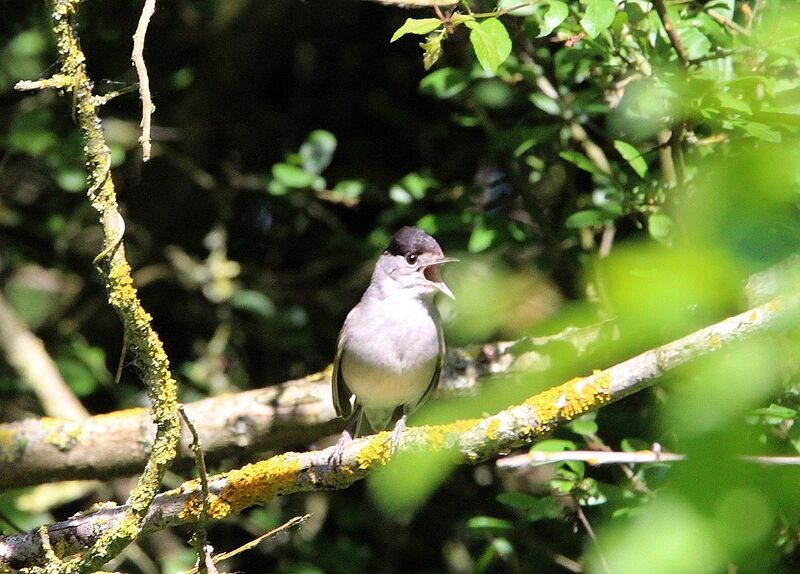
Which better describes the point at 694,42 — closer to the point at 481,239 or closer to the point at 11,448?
the point at 481,239

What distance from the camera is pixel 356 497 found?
5.37 metres

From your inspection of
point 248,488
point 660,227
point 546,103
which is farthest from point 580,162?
point 248,488

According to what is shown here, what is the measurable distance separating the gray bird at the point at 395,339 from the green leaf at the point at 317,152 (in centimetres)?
53

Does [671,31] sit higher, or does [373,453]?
[671,31]

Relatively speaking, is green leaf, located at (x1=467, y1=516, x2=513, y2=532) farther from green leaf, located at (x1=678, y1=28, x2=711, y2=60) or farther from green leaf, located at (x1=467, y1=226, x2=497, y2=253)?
green leaf, located at (x1=678, y1=28, x2=711, y2=60)

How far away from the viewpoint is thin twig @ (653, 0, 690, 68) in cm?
335

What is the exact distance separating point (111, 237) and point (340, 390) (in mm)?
2428

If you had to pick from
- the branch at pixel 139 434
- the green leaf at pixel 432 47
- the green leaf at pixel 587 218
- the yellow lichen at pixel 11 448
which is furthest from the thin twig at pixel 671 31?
the yellow lichen at pixel 11 448

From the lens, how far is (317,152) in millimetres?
4906

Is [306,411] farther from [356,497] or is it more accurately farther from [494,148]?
[494,148]

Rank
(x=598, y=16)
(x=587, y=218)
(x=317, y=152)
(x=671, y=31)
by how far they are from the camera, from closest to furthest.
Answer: (x=598, y=16) < (x=671, y=31) < (x=587, y=218) < (x=317, y=152)

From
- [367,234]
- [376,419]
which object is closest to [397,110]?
[367,234]

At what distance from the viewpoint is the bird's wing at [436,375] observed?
457 cm

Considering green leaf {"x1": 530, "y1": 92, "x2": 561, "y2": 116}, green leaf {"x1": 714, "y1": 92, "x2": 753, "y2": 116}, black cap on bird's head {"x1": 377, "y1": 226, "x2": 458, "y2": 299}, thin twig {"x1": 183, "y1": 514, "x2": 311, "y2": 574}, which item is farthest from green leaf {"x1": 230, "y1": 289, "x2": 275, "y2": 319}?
green leaf {"x1": 714, "y1": 92, "x2": 753, "y2": 116}
